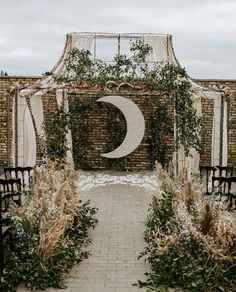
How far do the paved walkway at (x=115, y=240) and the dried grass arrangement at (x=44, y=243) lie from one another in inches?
6.0

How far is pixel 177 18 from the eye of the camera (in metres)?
11.7

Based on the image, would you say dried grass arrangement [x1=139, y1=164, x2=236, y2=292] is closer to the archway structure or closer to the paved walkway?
the paved walkway

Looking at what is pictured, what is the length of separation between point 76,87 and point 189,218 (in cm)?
614

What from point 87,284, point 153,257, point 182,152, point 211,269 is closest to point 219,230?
point 211,269

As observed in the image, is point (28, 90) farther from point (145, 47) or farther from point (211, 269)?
point (211, 269)

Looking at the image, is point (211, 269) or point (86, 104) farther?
point (86, 104)

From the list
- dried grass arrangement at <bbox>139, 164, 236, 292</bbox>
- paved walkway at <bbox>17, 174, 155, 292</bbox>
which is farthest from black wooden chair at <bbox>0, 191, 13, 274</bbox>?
dried grass arrangement at <bbox>139, 164, 236, 292</bbox>

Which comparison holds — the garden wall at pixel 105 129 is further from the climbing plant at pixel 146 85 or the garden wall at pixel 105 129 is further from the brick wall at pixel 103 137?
the climbing plant at pixel 146 85

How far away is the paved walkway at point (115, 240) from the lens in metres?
5.80

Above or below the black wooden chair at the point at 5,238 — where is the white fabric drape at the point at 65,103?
above

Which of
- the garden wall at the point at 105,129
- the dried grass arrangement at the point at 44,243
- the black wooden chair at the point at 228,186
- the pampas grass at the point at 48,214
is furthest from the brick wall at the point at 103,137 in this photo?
the dried grass arrangement at the point at 44,243

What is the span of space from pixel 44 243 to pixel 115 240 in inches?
70.8

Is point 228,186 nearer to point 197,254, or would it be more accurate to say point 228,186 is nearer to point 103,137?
point 197,254

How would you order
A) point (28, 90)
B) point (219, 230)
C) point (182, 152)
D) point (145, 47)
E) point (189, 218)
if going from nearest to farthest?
point (219, 230) → point (189, 218) → point (28, 90) → point (182, 152) → point (145, 47)
